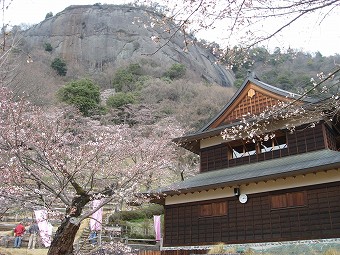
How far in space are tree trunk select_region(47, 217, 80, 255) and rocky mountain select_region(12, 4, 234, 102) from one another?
50.0 metres

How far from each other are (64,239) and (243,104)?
11.2m

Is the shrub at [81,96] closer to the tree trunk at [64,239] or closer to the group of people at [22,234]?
the group of people at [22,234]

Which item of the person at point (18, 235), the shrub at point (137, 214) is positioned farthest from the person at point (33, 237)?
the shrub at point (137, 214)

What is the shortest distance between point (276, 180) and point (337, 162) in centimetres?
289

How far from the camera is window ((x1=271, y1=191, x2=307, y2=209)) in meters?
13.4

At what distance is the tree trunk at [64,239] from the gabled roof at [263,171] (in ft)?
20.6

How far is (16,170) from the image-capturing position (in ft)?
35.6

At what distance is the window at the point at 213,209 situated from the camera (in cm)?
1548

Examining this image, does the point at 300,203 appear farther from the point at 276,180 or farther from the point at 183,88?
the point at 183,88

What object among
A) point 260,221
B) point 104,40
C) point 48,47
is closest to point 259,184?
point 260,221

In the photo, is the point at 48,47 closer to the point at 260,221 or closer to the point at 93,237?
the point at 93,237

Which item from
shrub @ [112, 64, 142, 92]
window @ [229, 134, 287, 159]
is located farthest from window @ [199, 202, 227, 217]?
shrub @ [112, 64, 142, 92]

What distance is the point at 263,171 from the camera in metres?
14.3

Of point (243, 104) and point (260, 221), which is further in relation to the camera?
point (243, 104)
